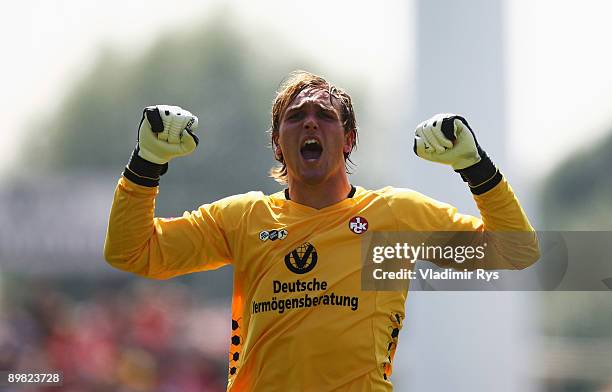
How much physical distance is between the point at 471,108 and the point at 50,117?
4587 millimetres

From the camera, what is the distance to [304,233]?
2439 millimetres

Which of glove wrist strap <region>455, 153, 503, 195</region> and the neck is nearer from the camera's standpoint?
glove wrist strap <region>455, 153, 503, 195</region>

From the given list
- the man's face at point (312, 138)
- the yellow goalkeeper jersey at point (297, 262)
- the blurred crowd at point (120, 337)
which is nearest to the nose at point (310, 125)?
the man's face at point (312, 138)

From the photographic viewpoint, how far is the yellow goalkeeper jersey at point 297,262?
2.28 metres

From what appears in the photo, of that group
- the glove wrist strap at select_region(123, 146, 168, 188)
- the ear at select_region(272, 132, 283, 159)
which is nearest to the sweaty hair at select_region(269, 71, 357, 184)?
the ear at select_region(272, 132, 283, 159)

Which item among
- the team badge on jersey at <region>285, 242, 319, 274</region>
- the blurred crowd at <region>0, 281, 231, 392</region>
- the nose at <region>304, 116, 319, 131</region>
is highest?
the blurred crowd at <region>0, 281, 231, 392</region>

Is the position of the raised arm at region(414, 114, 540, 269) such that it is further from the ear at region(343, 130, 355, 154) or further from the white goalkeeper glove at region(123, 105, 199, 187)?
the white goalkeeper glove at region(123, 105, 199, 187)

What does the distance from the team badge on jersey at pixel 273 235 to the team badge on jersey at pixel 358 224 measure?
0.64 feet

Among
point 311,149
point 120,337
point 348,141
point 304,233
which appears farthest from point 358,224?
point 120,337

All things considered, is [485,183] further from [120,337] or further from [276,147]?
[120,337]

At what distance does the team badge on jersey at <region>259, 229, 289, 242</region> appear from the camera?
2.45 meters

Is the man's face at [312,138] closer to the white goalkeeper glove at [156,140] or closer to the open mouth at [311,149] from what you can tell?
the open mouth at [311,149]

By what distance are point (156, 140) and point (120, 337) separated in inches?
150

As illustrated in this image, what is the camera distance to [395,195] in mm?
2496
